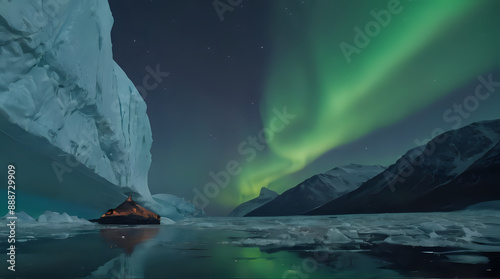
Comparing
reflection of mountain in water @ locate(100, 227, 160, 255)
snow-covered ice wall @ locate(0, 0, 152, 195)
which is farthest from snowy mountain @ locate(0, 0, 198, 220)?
reflection of mountain in water @ locate(100, 227, 160, 255)

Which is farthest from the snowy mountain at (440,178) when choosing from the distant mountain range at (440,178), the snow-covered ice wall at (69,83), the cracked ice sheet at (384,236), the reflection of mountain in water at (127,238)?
the reflection of mountain in water at (127,238)

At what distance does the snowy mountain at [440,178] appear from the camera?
365 feet

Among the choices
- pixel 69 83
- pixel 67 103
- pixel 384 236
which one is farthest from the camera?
pixel 67 103

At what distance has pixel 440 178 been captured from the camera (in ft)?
436

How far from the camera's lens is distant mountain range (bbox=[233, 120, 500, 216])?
111 metres

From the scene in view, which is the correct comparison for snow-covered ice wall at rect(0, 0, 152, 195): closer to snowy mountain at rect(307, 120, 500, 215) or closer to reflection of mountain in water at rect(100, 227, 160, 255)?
reflection of mountain in water at rect(100, 227, 160, 255)

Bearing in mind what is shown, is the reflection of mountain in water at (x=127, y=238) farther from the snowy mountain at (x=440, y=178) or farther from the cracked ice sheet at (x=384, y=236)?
the snowy mountain at (x=440, y=178)

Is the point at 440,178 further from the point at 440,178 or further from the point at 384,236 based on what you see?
the point at 384,236

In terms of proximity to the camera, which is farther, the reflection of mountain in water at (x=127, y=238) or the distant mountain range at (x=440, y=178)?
the distant mountain range at (x=440, y=178)

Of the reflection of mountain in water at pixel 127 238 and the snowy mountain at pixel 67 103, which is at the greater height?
the snowy mountain at pixel 67 103

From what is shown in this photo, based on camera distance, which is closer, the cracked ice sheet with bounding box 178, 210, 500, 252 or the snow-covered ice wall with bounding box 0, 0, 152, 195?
the cracked ice sheet with bounding box 178, 210, 500, 252

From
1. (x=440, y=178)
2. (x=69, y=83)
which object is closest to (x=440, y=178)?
(x=440, y=178)

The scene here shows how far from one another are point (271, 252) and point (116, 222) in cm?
2328

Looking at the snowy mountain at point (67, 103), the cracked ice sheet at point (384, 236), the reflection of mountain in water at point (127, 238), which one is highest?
the snowy mountain at point (67, 103)
